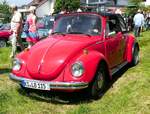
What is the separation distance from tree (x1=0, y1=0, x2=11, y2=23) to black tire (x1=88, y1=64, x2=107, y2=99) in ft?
143

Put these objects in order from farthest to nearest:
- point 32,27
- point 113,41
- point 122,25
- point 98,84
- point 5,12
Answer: point 5,12, point 32,27, point 122,25, point 113,41, point 98,84

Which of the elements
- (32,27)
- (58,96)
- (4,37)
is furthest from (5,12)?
(58,96)

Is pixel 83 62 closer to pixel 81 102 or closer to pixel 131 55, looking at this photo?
pixel 81 102

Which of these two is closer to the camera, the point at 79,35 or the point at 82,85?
the point at 82,85

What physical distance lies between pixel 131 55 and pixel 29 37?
4.64 m

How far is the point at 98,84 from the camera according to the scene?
7.51 m

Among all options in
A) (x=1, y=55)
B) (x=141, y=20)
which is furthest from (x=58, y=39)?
(x=141, y=20)

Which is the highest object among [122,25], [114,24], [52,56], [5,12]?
[114,24]

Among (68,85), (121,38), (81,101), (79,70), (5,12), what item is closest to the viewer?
(68,85)

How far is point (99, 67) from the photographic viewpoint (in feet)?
24.4

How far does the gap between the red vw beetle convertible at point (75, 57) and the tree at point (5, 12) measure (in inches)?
1676

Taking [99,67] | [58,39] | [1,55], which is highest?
[58,39]

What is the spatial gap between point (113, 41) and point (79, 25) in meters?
0.94

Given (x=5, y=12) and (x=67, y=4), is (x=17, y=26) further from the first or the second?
(x=5, y=12)
